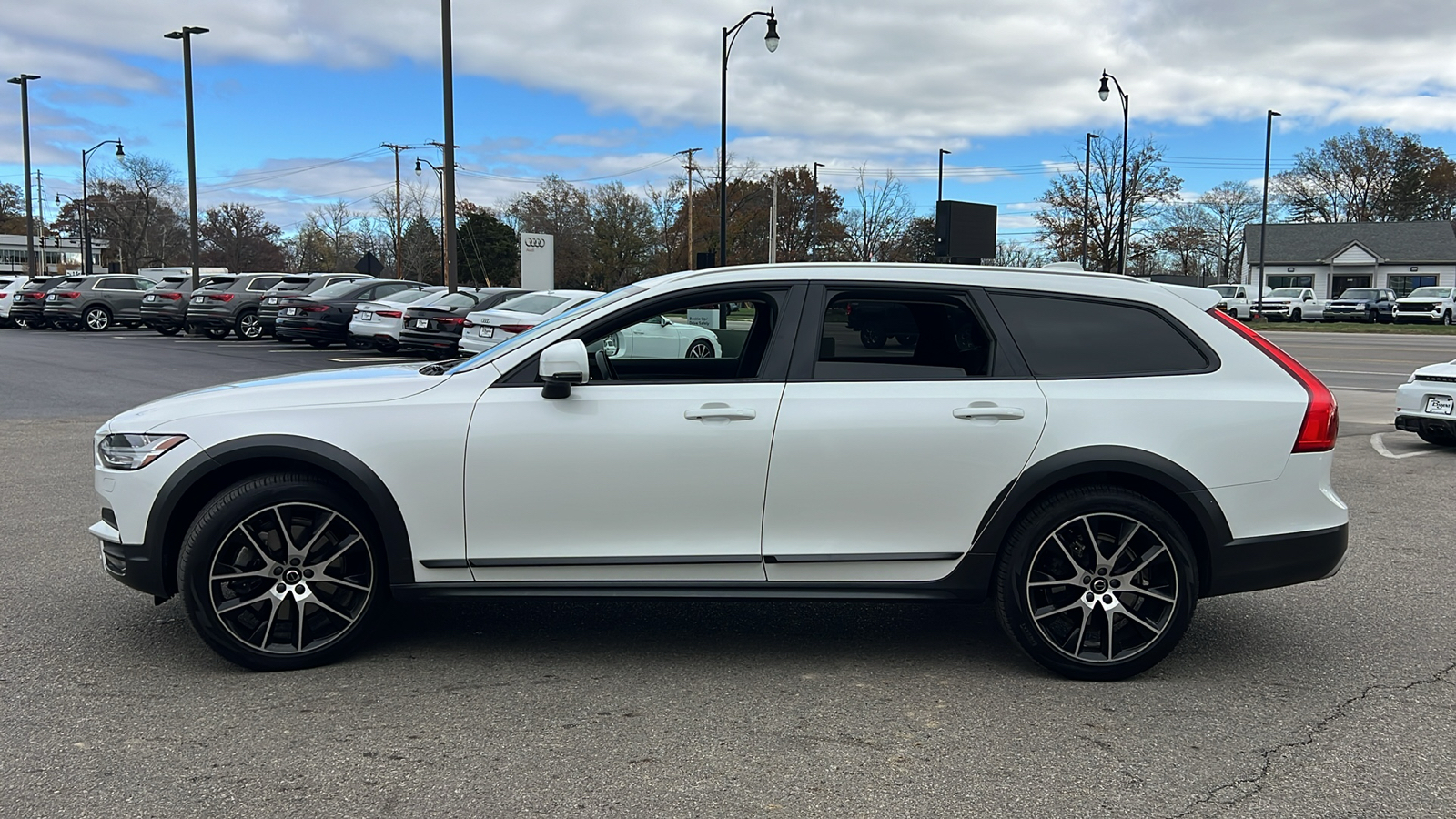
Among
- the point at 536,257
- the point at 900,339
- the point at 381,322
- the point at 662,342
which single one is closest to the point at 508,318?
the point at 381,322

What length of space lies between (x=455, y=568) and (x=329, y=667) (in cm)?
66

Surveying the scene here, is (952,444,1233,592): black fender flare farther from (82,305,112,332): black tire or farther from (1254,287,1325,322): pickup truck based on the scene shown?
(1254,287,1325,322): pickup truck

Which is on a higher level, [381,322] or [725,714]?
[381,322]

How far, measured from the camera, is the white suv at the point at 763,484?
13.6ft

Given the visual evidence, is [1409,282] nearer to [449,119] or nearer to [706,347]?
[449,119]

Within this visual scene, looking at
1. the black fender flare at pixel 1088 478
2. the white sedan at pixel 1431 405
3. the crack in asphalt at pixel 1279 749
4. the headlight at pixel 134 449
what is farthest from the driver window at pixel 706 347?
the white sedan at pixel 1431 405

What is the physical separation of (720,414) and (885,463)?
67 cm

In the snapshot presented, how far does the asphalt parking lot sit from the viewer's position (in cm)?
325

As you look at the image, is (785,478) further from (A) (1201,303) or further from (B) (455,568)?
(A) (1201,303)

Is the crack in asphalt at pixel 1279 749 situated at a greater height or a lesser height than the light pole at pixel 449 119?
lesser

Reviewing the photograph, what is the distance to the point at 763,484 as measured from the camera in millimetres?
4152

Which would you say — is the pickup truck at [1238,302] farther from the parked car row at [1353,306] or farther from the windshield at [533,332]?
the windshield at [533,332]

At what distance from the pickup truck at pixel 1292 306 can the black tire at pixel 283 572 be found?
55.3 metres

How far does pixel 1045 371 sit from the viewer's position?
433 cm
